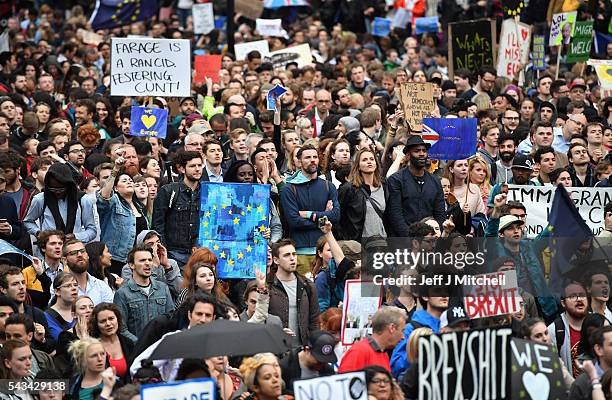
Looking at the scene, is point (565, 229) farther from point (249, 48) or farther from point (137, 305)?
point (249, 48)

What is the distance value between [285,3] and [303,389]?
22742 mm

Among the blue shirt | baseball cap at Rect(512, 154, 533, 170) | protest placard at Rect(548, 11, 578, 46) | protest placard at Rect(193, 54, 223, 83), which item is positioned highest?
protest placard at Rect(548, 11, 578, 46)

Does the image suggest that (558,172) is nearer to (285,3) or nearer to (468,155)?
(468,155)

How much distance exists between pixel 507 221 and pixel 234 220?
228 cm

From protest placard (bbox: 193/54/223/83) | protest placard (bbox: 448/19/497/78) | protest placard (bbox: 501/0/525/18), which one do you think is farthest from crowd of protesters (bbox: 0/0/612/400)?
protest placard (bbox: 501/0/525/18)

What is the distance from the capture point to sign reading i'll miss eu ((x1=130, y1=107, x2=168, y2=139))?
674 inches

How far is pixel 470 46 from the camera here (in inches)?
897

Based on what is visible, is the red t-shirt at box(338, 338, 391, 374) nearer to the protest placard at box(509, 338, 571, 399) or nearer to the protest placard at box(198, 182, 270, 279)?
the protest placard at box(509, 338, 571, 399)

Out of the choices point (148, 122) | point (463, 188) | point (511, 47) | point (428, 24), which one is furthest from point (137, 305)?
point (428, 24)

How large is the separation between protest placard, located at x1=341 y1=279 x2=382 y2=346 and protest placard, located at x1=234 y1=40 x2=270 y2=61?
13.0 m

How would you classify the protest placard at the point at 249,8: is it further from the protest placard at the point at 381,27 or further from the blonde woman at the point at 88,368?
the blonde woman at the point at 88,368

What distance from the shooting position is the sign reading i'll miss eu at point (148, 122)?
17.1 m

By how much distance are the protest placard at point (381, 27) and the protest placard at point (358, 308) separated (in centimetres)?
1747

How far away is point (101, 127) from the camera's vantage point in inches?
735
